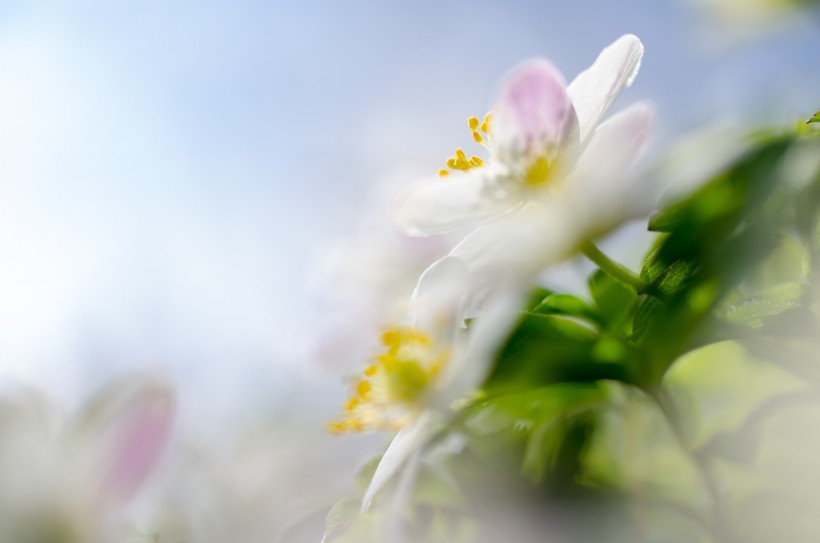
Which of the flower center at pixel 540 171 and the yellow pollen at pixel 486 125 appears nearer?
the flower center at pixel 540 171

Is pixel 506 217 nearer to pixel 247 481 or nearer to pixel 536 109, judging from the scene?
pixel 536 109

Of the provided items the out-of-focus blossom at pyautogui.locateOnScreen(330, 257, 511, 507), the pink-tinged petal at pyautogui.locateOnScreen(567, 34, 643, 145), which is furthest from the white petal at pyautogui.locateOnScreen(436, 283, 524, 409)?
the pink-tinged petal at pyautogui.locateOnScreen(567, 34, 643, 145)

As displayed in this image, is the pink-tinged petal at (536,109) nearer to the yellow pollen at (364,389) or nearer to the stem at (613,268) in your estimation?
the stem at (613,268)

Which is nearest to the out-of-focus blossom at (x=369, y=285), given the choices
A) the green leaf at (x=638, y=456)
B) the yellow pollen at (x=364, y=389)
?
the yellow pollen at (x=364, y=389)

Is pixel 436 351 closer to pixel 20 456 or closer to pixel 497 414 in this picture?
pixel 497 414

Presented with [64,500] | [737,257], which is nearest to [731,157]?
[737,257]

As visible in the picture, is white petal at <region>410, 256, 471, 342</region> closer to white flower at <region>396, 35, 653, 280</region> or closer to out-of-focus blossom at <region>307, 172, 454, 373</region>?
white flower at <region>396, 35, 653, 280</region>
